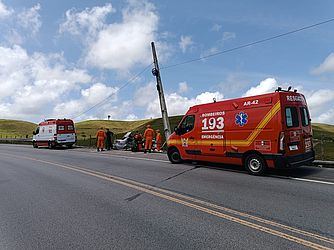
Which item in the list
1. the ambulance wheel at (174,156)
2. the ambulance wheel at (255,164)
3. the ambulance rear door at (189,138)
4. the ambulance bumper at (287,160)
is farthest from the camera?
the ambulance wheel at (174,156)

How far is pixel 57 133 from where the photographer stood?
1097 inches

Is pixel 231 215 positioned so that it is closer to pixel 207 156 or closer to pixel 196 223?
pixel 196 223

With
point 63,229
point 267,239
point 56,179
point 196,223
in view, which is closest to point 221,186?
point 196,223

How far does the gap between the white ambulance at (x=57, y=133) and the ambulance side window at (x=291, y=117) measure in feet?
75.1

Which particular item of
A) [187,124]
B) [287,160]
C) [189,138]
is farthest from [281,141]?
[187,124]

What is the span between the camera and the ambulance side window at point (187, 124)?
471 inches

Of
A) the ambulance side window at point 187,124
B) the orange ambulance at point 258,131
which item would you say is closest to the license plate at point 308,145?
the orange ambulance at point 258,131

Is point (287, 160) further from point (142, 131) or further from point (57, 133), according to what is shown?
point (142, 131)

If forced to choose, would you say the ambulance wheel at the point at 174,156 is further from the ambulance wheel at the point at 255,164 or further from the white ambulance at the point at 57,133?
the white ambulance at the point at 57,133

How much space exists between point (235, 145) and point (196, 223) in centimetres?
560

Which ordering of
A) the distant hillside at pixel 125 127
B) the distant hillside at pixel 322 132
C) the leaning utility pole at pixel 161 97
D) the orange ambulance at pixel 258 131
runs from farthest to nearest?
the distant hillside at pixel 125 127
the distant hillside at pixel 322 132
the leaning utility pole at pixel 161 97
the orange ambulance at pixel 258 131

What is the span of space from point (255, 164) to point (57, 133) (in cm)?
2216

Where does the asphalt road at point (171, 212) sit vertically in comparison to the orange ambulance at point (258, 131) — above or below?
below

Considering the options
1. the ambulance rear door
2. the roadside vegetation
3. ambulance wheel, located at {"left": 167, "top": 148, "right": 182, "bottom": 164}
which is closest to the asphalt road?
the ambulance rear door
